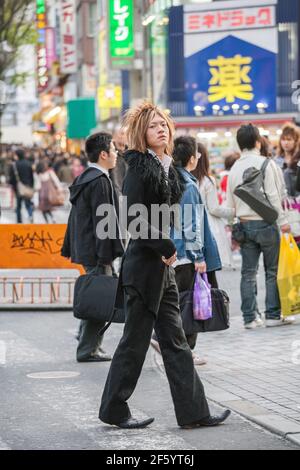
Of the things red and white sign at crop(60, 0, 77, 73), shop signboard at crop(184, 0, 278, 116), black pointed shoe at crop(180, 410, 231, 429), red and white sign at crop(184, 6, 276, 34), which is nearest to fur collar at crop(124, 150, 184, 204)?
black pointed shoe at crop(180, 410, 231, 429)

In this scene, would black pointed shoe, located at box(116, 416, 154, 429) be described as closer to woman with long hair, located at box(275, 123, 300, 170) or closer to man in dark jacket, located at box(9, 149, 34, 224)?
woman with long hair, located at box(275, 123, 300, 170)

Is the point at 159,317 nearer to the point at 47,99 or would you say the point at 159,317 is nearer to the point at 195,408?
the point at 195,408

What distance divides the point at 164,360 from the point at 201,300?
1.52 metres

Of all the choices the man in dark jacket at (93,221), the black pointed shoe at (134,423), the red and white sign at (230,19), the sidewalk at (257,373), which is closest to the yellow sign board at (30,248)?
the sidewalk at (257,373)

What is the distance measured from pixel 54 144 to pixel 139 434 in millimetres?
79284

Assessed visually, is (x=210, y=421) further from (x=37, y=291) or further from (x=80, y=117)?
(x=80, y=117)

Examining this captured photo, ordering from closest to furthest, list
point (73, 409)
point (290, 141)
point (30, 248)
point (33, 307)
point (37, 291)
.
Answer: point (73, 409), point (290, 141), point (33, 307), point (30, 248), point (37, 291)

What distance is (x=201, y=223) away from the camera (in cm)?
852

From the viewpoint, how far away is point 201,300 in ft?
27.0

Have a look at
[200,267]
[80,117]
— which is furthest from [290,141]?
[80,117]

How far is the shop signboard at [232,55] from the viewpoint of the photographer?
3253cm

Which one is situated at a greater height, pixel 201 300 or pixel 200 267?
pixel 200 267

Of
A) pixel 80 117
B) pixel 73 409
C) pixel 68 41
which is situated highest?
pixel 68 41

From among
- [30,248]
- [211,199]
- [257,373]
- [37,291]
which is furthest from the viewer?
[37,291]
